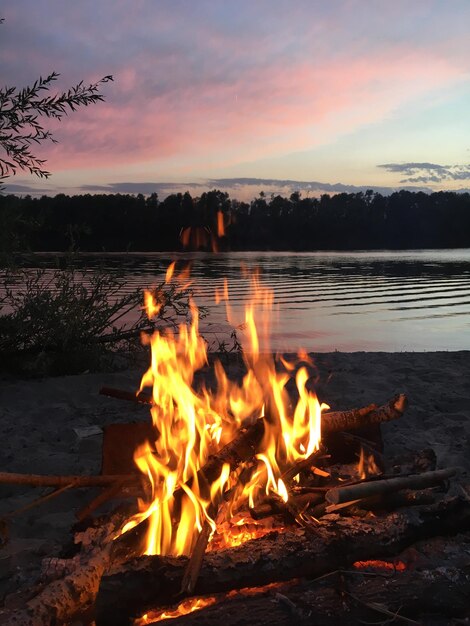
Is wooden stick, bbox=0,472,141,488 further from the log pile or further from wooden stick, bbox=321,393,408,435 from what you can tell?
wooden stick, bbox=321,393,408,435

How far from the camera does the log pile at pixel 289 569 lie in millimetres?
2346

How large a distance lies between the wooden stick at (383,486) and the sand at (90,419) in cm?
123

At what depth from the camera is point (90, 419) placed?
239 inches

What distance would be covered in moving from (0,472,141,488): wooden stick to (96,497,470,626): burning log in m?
0.99

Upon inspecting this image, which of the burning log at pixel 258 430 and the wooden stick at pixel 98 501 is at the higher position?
the burning log at pixel 258 430

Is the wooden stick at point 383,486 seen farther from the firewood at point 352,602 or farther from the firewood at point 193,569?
the firewood at point 193,569

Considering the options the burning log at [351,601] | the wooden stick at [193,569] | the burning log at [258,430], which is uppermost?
the burning log at [258,430]

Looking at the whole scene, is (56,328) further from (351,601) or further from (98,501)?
(351,601)

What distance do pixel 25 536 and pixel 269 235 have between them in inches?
3368

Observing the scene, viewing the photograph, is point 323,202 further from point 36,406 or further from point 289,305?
point 36,406

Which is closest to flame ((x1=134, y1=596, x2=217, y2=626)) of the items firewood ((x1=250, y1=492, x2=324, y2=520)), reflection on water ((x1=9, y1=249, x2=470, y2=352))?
firewood ((x1=250, y1=492, x2=324, y2=520))

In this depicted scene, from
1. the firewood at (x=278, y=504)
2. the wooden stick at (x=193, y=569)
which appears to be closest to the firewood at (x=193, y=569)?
the wooden stick at (x=193, y=569)

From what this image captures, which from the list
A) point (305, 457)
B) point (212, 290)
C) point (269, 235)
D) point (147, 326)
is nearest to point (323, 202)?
point (269, 235)

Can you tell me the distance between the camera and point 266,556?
2580mm
